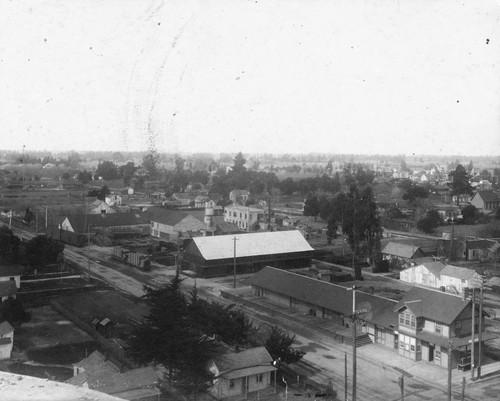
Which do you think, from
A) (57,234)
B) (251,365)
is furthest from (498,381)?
(57,234)

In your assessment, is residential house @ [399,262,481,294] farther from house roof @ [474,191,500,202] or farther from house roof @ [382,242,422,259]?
house roof @ [474,191,500,202]

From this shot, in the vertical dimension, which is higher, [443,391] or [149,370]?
[149,370]

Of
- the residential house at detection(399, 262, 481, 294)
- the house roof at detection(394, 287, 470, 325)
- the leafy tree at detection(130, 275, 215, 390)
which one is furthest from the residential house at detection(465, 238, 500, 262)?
the leafy tree at detection(130, 275, 215, 390)

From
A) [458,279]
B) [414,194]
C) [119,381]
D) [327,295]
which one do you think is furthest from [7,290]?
[414,194]

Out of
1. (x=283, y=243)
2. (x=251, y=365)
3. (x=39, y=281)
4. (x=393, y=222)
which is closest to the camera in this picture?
(x=251, y=365)

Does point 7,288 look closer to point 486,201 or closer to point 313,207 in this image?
point 313,207

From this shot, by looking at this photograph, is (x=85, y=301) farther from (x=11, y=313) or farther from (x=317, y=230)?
(x=317, y=230)

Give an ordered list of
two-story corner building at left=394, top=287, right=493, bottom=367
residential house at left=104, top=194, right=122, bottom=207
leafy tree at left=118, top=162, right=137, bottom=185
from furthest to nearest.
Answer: leafy tree at left=118, top=162, right=137, bottom=185, residential house at left=104, top=194, right=122, bottom=207, two-story corner building at left=394, top=287, right=493, bottom=367
